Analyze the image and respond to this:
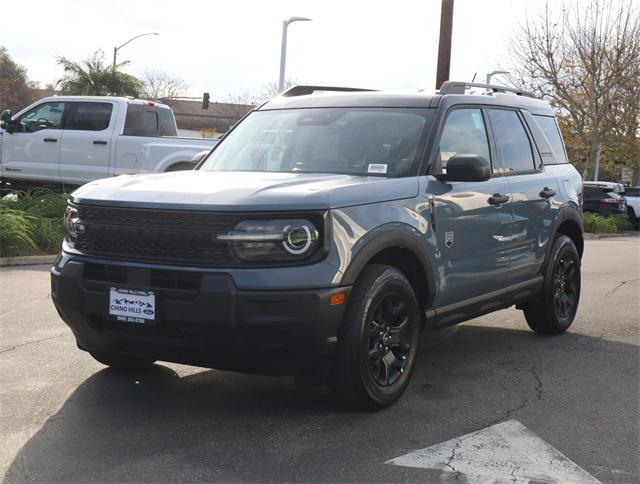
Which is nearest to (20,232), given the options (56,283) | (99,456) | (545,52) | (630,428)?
(56,283)

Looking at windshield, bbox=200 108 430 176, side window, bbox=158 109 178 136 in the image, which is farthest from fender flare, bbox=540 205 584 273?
side window, bbox=158 109 178 136

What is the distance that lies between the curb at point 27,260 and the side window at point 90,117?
4442mm

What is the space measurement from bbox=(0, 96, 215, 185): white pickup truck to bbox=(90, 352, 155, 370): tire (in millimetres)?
9246

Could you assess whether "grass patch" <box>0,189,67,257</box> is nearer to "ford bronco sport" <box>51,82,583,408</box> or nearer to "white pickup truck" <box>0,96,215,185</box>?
"white pickup truck" <box>0,96,215,185</box>

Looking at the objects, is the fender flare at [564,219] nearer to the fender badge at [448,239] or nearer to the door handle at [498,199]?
the door handle at [498,199]

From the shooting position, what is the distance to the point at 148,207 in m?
4.43

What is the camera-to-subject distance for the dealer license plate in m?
4.34

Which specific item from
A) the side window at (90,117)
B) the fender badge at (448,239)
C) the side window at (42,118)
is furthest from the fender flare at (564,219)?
the side window at (42,118)

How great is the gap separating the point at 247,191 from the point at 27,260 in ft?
23.8

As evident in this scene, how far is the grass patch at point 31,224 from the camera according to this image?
10938mm

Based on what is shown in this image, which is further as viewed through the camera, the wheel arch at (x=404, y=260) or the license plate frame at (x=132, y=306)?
the wheel arch at (x=404, y=260)

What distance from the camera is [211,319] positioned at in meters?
4.18

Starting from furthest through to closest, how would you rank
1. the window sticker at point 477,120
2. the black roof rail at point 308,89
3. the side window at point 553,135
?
the side window at point 553,135
the black roof rail at point 308,89
the window sticker at point 477,120

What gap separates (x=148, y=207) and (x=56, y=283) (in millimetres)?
760
